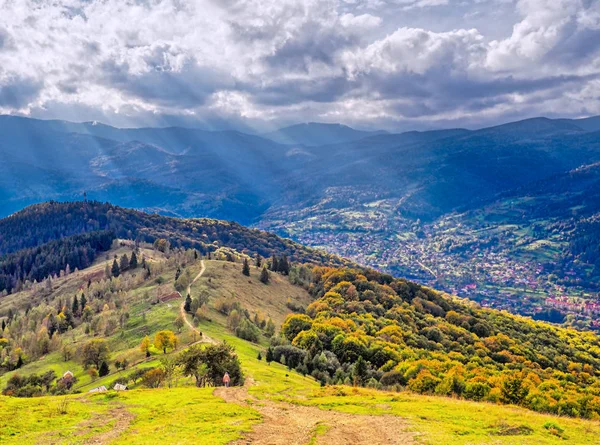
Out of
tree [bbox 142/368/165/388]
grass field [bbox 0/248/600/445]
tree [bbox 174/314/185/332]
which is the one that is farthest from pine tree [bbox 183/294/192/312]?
tree [bbox 142/368/165/388]

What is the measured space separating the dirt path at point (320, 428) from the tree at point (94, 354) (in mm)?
61193

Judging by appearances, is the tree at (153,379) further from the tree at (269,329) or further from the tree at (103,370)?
the tree at (269,329)

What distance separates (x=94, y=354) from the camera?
9650 cm

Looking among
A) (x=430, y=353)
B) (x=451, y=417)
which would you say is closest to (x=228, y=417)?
(x=451, y=417)

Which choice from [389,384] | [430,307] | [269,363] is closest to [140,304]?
[269,363]

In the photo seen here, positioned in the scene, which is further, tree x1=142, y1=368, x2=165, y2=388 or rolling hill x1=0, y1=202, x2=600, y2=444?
tree x1=142, y1=368, x2=165, y2=388

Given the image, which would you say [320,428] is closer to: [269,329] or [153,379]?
[153,379]

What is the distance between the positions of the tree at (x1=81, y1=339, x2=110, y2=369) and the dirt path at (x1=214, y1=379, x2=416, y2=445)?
2409 inches

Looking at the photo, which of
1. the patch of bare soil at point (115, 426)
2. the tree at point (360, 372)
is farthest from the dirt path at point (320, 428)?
the tree at point (360, 372)

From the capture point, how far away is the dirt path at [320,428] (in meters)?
36.9

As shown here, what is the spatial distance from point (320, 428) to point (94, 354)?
75033mm

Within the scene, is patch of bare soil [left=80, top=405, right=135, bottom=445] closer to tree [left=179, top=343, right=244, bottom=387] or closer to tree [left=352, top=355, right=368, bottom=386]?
tree [left=179, top=343, right=244, bottom=387]

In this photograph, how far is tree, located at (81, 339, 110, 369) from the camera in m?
96.1

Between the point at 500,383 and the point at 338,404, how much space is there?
37490mm
